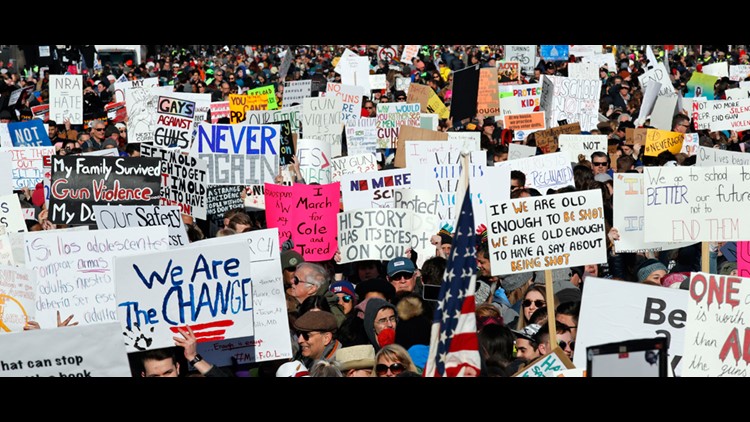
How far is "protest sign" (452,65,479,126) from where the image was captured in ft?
59.4

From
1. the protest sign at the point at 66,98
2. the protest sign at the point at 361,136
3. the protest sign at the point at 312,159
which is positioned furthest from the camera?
the protest sign at the point at 66,98

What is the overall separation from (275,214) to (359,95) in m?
7.87

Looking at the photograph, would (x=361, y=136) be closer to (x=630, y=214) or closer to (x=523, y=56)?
(x=630, y=214)

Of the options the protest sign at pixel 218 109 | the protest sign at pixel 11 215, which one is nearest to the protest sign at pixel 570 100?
the protest sign at pixel 218 109

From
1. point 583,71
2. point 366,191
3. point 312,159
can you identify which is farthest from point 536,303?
point 583,71

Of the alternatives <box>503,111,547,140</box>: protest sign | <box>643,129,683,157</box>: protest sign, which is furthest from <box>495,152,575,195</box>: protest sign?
→ <box>503,111,547,140</box>: protest sign

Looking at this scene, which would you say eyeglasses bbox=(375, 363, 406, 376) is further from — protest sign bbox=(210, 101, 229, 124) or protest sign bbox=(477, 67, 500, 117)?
protest sign bbox=(210, 101, 229, 124)

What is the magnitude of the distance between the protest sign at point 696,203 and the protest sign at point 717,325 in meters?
1.72

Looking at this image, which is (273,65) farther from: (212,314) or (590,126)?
(212,314)

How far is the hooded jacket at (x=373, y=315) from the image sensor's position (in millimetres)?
7578

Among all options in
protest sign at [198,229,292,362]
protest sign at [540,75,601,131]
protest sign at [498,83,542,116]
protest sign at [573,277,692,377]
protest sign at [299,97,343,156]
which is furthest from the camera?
protest sign at [498,83,542,116]

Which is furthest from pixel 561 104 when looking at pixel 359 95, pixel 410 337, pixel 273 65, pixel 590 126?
pixel 273 65

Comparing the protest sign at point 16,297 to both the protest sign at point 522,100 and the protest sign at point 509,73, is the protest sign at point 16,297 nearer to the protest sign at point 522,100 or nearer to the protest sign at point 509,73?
the protest sign at point 522,100

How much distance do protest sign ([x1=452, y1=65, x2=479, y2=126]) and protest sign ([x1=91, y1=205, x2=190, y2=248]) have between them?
898cm
